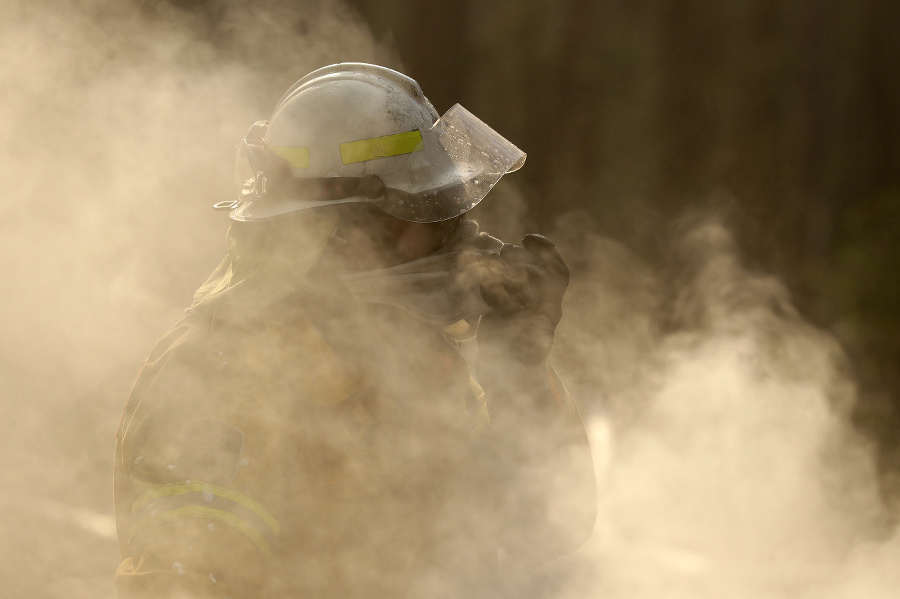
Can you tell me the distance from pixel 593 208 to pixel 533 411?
2695mm

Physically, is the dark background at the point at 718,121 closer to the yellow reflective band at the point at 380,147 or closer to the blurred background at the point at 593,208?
the blurred background at the point at 593,208

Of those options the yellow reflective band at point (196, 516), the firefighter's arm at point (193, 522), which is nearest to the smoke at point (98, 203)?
the firefighter's arm at point (193, 522)

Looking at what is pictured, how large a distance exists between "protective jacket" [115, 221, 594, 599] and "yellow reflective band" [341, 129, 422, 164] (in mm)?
339

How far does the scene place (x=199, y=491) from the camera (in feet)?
5.35

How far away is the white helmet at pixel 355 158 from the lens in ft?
6.30

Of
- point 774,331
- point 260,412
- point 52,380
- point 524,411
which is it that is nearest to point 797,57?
point 774,331

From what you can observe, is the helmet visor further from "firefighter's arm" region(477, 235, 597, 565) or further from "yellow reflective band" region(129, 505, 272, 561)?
"yellow reflective band" region(129, 505, 272, 561)

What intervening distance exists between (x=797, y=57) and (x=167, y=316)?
4174 millimetres

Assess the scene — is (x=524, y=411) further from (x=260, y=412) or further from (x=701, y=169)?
(x=701, y=169)

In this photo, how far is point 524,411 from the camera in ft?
7.12

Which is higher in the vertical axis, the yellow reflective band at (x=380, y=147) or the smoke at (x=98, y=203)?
the smoke at (x=98, y=203)

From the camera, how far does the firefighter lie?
168cm

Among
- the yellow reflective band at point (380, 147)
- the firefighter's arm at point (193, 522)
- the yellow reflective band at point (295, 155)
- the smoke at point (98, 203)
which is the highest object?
the smoke at point (98, 203)

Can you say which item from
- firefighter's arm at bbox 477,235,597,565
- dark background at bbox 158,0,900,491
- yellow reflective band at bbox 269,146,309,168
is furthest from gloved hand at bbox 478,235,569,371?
dark background at bbox 158,0,900,491
